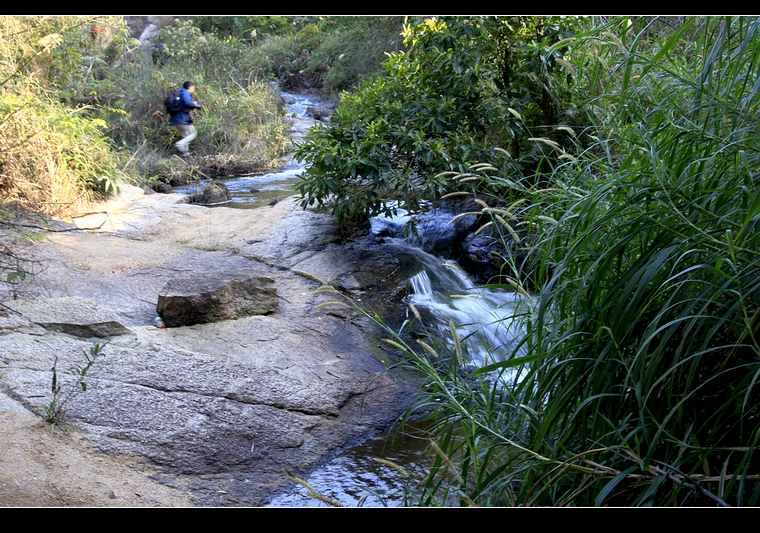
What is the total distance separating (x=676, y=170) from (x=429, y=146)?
422 cm

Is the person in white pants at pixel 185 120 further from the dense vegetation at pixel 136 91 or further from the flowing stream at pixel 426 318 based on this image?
the flowing stream at pixel 426 318

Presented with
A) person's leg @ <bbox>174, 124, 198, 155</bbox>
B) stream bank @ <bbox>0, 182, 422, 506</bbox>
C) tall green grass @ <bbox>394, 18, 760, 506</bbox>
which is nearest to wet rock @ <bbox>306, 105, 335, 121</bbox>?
person's leg @ <bbox>174, 124, 198, 155</bbox>

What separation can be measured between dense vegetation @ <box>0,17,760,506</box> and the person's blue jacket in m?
0.39

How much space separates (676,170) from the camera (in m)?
2.16

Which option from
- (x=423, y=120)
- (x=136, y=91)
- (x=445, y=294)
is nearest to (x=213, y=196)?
(x=136, y=91)

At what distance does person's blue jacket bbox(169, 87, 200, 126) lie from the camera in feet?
39.0

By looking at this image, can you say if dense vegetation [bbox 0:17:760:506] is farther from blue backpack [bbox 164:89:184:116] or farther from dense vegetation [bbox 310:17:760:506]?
blue backpack [bbox 164:89:184:116]

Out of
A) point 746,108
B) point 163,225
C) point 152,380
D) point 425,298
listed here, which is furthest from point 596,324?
point 163,225

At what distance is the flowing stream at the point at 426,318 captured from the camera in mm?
3277

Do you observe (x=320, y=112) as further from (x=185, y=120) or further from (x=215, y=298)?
(x=215, y=298)

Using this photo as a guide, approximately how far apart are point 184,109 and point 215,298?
8335 mm

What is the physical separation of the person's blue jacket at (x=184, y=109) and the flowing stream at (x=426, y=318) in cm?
179

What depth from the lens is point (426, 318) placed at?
18.0ft

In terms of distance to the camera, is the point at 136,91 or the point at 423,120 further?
the point at 136,91
